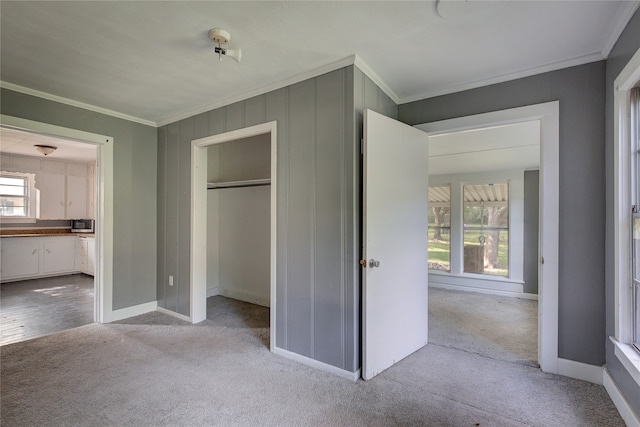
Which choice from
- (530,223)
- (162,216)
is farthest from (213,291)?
Answer: (530,223)

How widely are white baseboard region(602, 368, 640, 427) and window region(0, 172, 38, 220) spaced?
8671 mm

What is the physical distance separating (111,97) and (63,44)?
39.5 inches

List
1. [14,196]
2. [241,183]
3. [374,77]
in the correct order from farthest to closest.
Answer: [14,196] < [241,183] < [374,77]

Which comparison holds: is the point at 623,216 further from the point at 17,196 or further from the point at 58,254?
the point at 17,196

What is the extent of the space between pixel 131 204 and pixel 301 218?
2427mm

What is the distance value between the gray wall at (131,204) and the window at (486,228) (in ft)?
17.1

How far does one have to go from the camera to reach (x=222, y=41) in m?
1.99

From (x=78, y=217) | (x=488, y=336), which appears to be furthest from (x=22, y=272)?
(x=488, y=336)

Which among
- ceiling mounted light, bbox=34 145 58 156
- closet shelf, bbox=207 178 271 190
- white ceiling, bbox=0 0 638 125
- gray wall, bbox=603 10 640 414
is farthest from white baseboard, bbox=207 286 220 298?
gray wall, bbox=603 10 640 414

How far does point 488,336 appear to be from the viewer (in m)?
3.05

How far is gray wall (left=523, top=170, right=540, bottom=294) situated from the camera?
4.84 metres

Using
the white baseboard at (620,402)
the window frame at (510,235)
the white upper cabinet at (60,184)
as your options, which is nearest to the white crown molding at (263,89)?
the white baseboard at (620,402)

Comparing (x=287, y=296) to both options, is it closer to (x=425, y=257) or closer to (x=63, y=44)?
(x=425, y=257)

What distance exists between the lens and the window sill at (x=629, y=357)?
5.23 ft
